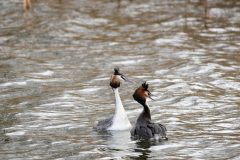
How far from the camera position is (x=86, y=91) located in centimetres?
1919

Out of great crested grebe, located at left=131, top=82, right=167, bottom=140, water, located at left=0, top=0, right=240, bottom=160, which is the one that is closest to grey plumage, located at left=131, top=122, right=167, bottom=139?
great crested grebe, located at left=131, top=82, right=167, bottom=140

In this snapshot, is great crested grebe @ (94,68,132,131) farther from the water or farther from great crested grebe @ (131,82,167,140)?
great crested grebe @ (131,82,167,140)

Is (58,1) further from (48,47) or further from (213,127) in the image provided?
(213,127)

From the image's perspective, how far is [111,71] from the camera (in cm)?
2127

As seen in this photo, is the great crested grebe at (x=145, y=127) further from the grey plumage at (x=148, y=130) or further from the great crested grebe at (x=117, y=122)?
the great crested grebe at (x=117, y=122)

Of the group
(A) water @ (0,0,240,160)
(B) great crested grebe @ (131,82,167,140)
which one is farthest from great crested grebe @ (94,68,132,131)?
(B) great crested grebe @ (131,82,167,140)

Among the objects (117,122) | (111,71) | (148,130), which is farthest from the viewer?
(111,71)

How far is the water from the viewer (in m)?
14.5

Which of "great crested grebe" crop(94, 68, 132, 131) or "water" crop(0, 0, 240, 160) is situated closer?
"water" crop(0, 0, 240, 160)

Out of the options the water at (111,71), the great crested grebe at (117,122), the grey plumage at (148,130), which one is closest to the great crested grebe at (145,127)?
the grey plumage at (148,130)

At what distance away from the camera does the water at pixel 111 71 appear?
14508 mm

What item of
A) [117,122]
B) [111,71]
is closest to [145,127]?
[117,122]

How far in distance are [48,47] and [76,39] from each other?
1.30 meters

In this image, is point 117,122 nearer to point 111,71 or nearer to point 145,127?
point 145,127
